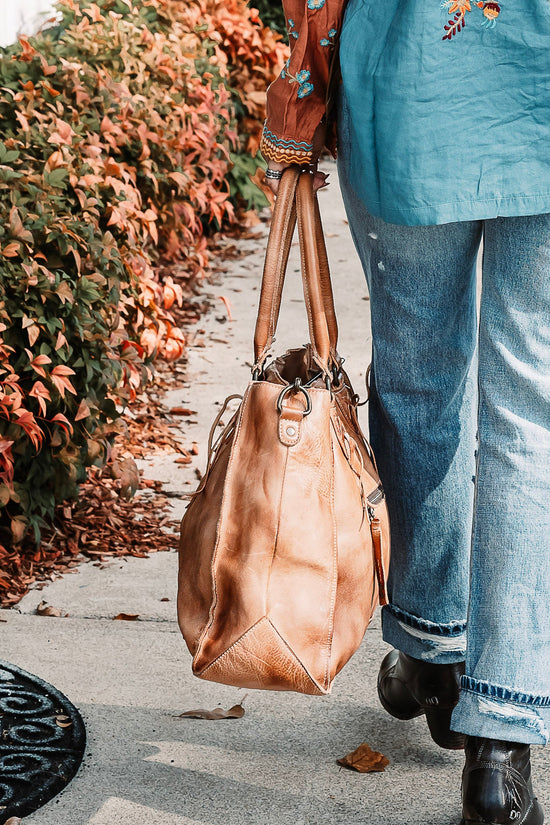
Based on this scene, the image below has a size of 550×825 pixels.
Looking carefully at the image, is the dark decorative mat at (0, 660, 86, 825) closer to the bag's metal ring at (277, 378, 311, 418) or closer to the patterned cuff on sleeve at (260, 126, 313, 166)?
the bag's metal ring at (277, 378, 311, 418)

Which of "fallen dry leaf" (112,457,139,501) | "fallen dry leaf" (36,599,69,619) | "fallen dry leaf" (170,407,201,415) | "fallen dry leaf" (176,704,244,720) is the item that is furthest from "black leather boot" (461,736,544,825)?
"fallen dry leaf" (170,407,201,415)

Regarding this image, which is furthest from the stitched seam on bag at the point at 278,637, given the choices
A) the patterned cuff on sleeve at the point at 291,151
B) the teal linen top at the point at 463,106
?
the patterned cuff on sleeve at the point at 291,151

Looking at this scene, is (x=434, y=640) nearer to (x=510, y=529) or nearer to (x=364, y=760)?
(x=364, y=760)

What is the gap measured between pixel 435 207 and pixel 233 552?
0.67 metres

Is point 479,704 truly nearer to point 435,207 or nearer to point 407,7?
point 435,207

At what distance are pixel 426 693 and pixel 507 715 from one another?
1.24ft

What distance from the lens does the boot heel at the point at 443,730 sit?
234cm

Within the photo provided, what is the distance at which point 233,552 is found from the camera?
189 centimetres

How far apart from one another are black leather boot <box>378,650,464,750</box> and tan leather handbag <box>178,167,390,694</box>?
367 mm

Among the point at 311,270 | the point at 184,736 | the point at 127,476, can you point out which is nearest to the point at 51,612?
the point at 127,476

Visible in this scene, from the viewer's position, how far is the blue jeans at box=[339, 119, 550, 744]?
6.32 ft

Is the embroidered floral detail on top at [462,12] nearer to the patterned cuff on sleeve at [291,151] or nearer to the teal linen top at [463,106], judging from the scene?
the teal linen top at [463,106]

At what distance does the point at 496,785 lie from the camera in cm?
197

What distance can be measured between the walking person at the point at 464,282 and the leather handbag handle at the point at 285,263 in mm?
56
